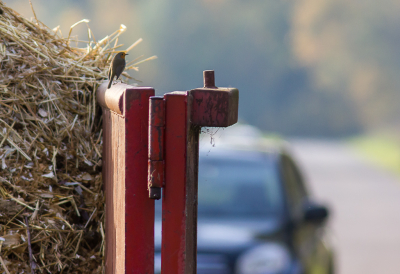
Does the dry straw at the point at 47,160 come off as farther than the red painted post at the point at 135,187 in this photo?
Yes

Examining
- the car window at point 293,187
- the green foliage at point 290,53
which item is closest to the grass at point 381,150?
the green foliage at point 290,53

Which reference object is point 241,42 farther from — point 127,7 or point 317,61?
point 127,7

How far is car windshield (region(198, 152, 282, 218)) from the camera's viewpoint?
552 centimetres

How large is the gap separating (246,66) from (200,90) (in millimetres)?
43824

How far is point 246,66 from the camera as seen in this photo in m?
44.8

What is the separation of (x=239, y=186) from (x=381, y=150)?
26.5 meters

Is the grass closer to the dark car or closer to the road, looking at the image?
the road

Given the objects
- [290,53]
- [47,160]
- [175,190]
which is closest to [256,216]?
[47,160]

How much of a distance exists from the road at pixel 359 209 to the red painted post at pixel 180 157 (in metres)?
8.25

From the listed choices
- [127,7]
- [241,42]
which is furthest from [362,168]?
[127,7]

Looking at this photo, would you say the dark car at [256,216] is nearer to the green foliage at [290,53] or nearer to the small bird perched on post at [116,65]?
the small bird perched on post at [116,65]

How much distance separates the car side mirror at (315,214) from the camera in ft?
17.9

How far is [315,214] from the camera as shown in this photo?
5.46 m

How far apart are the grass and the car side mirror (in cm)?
1784
